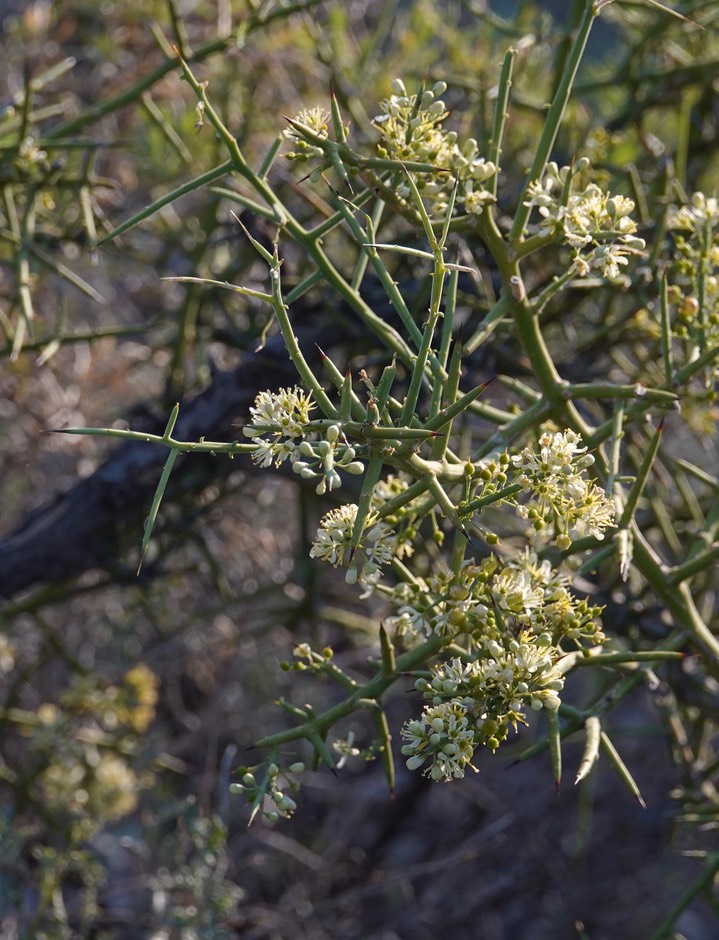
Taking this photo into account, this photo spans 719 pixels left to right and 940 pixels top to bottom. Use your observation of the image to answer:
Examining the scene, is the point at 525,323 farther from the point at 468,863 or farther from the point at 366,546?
the point at 468,863

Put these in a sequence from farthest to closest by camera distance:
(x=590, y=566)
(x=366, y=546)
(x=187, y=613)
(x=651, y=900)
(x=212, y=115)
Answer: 1. (x=187, y=613)
2. (x=651, y=900)
3. (x=590, y=566)
4. (x=212, y=115)
5. (x=366, y=546)

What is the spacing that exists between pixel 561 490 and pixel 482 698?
22cm

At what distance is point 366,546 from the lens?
966mm

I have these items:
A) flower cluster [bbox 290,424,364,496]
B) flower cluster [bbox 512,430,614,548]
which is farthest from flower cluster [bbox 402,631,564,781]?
flower cluster [bbox 290,424,364,496]

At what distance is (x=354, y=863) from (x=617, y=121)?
2083mm

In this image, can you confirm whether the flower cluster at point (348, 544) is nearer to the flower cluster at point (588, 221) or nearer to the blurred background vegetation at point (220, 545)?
the flower cluster at point (588, 221)

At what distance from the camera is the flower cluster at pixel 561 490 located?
0.95m

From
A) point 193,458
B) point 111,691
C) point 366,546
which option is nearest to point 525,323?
point 366,546

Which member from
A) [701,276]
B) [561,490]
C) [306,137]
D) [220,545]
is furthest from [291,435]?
[220,545]

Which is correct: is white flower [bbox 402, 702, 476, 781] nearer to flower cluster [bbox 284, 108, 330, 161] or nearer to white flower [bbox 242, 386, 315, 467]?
white flower [bbox 242, 386, 315, 467]

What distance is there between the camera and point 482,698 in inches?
37.7

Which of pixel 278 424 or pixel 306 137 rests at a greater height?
pixel 306 137

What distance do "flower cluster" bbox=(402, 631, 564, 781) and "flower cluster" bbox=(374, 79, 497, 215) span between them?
51cm

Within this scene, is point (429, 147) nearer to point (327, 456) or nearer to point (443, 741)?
point (327, 456)
